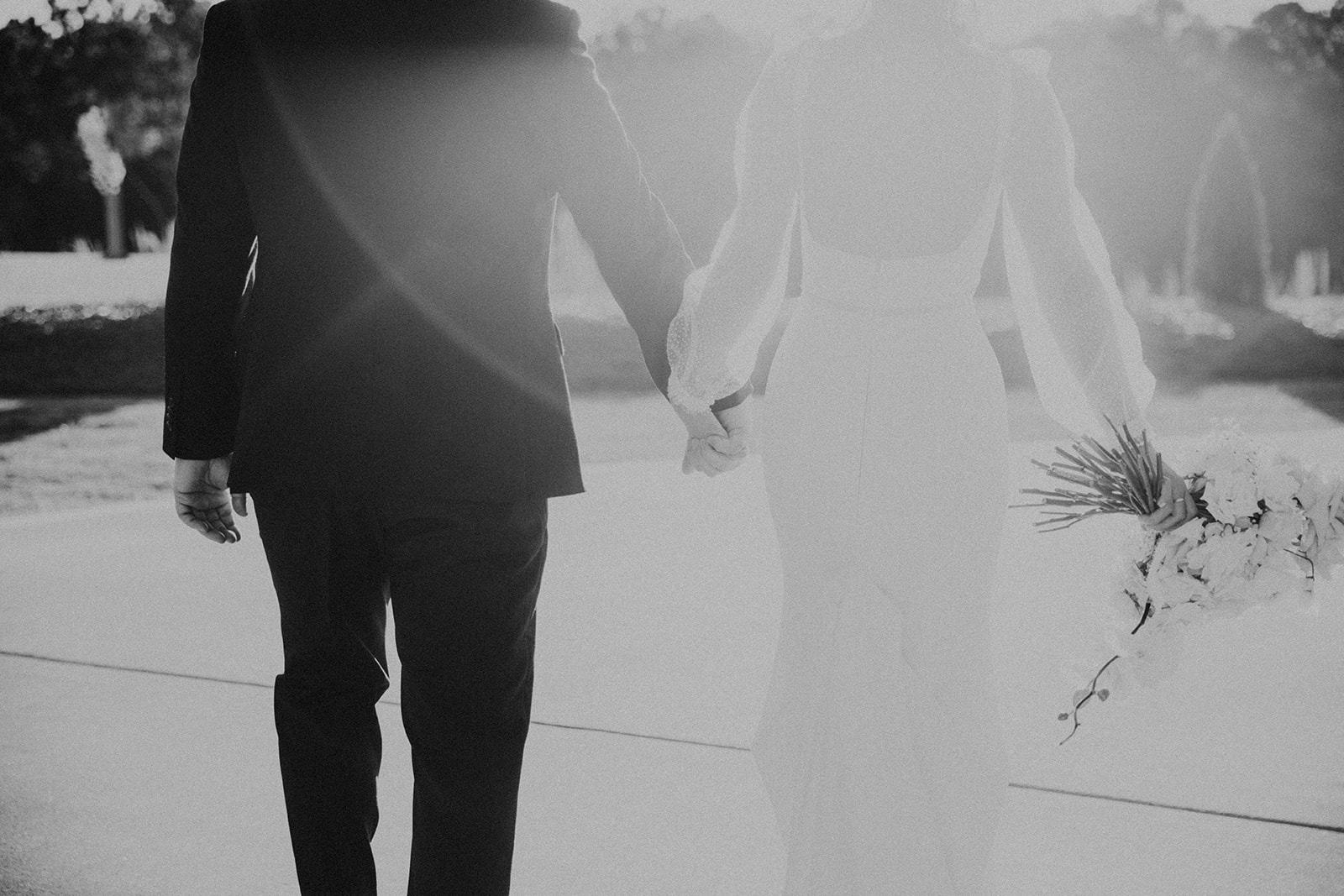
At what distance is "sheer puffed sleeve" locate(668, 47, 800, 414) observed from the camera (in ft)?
8.32

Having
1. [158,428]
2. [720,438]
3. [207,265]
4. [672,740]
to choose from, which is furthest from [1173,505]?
[158,428]

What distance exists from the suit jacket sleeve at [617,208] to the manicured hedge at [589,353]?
10.5 metres

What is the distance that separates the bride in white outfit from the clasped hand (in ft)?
0.04

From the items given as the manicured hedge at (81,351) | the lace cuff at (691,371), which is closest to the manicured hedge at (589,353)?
the manicured hedge at (81,351)

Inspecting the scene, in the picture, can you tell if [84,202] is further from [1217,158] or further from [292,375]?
[292,375]

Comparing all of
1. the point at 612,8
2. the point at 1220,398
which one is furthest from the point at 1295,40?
the point at 1220,398

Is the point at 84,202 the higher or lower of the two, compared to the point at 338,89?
lower

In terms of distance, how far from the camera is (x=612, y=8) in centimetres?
4084

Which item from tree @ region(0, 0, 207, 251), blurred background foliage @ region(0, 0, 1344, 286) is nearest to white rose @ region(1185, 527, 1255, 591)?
blurred background foliage @ region(0, 0, 1344, 286)

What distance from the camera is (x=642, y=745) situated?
387cm

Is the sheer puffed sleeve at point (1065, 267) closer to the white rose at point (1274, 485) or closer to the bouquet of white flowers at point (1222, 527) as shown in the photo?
the bouquet of white flowers at point (1222, 527)

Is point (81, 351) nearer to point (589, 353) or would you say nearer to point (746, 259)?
point (589, 353)

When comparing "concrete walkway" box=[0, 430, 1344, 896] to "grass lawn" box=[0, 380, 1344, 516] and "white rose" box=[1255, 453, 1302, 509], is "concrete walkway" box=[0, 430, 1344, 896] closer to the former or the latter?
"white rose" box=[1255, 453, 1302, 509]

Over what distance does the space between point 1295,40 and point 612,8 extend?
64.6 feet
